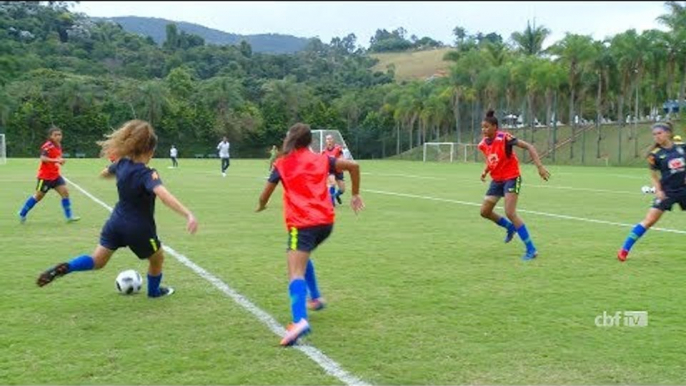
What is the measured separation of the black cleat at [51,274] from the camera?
691cm

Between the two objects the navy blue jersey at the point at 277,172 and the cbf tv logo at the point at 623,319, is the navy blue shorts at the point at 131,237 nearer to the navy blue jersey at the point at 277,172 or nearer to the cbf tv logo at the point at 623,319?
the navy blue jersey at the point at 277,172

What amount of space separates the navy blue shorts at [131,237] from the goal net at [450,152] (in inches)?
2835

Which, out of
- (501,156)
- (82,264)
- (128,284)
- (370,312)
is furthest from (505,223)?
(82,264)

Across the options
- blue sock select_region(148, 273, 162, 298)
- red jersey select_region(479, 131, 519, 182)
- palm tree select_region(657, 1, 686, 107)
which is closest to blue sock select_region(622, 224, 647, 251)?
red jersey select_region(479, 131, 519, 182)

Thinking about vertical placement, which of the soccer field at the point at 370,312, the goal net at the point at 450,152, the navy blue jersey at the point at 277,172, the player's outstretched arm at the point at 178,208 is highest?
the navy blue jersey at the point at 277,172

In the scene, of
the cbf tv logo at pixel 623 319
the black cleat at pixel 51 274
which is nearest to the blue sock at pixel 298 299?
the black cleat at pixel 51 274

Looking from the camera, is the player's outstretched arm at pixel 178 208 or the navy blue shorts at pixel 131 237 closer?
the player's outstretched arm at pixel 178 208

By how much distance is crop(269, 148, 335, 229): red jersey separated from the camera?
6297mm

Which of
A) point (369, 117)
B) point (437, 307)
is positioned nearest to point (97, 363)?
point (437, 307)

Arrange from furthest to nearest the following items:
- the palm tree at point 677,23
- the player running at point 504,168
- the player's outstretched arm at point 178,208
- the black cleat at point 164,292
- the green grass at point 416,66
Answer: the green grass at point 416,66
the palm tree at point 677,23
the player running at point 504,168
the black cleat at point 164,292
the player's outstretched arm at point 178,208

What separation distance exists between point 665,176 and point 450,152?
73684 millimetres

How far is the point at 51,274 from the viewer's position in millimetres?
6953

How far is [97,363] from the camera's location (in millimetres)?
5375

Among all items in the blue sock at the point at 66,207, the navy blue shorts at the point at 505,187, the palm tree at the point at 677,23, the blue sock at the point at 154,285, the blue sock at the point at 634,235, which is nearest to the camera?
the blue sock at the point at 154,285
